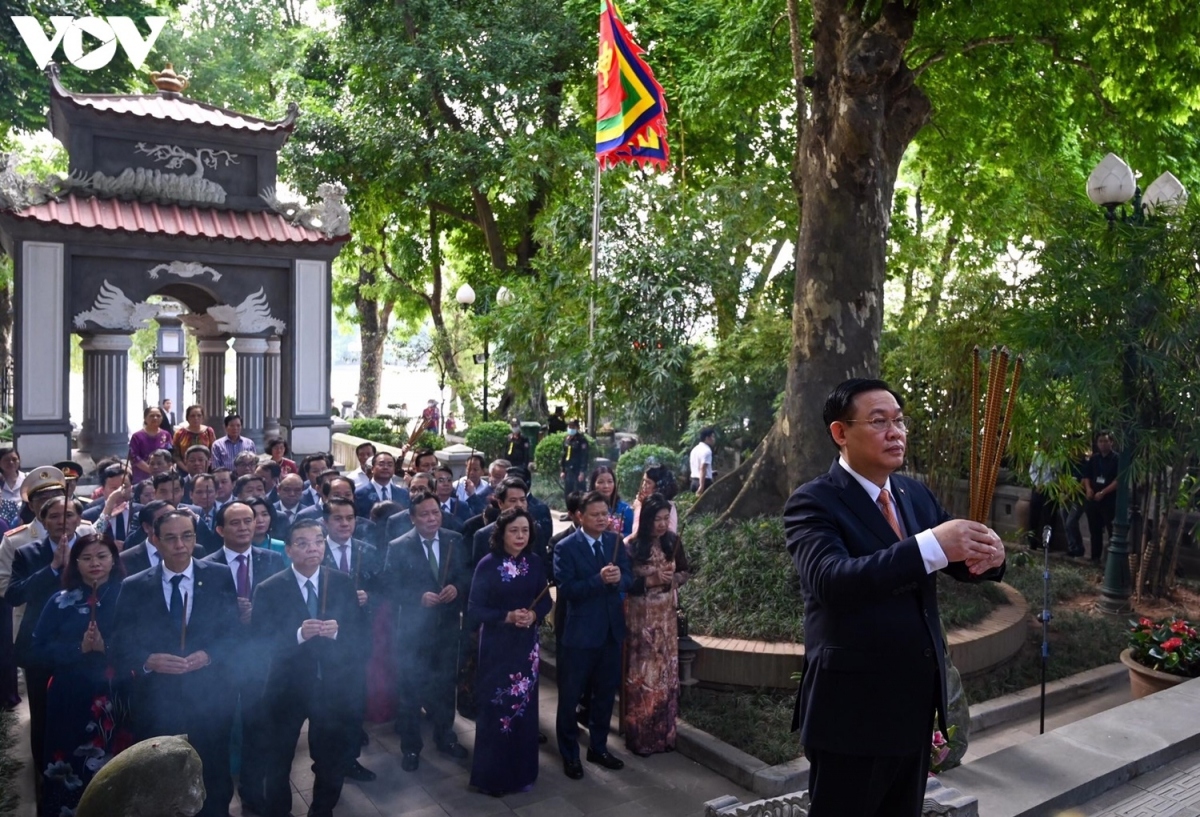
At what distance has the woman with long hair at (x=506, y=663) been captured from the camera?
6023 millimetres

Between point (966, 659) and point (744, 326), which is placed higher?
point (744, 326)

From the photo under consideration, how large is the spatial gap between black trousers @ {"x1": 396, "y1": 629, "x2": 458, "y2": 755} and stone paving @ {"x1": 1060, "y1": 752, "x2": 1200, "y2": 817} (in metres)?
3.78

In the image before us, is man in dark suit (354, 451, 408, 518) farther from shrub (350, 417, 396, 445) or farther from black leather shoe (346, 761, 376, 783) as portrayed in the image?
shrub (350, 417, 396, 445)

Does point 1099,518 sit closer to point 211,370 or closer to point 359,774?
point 359,774

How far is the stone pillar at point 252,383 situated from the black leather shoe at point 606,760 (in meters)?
9.81

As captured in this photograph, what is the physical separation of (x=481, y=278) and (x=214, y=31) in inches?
410

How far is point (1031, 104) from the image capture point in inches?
531

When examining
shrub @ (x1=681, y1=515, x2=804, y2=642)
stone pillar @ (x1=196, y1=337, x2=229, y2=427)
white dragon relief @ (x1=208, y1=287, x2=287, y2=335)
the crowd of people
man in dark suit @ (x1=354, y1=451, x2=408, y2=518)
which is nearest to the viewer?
the crowd of people

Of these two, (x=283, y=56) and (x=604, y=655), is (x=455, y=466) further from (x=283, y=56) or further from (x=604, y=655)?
(x=283, y=56)

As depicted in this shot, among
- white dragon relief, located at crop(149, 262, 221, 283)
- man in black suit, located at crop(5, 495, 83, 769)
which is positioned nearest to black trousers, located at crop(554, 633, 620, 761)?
man in black suit, located at crop(5, 495, 83, 769)

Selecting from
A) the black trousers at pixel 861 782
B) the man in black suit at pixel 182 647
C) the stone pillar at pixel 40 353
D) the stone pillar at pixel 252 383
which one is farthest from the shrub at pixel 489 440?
the black trousers at pixel 861 782

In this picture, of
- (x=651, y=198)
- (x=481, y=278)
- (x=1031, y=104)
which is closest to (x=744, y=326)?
(x=651, y=198)

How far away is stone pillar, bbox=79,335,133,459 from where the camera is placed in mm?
13930

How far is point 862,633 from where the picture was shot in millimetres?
3070
